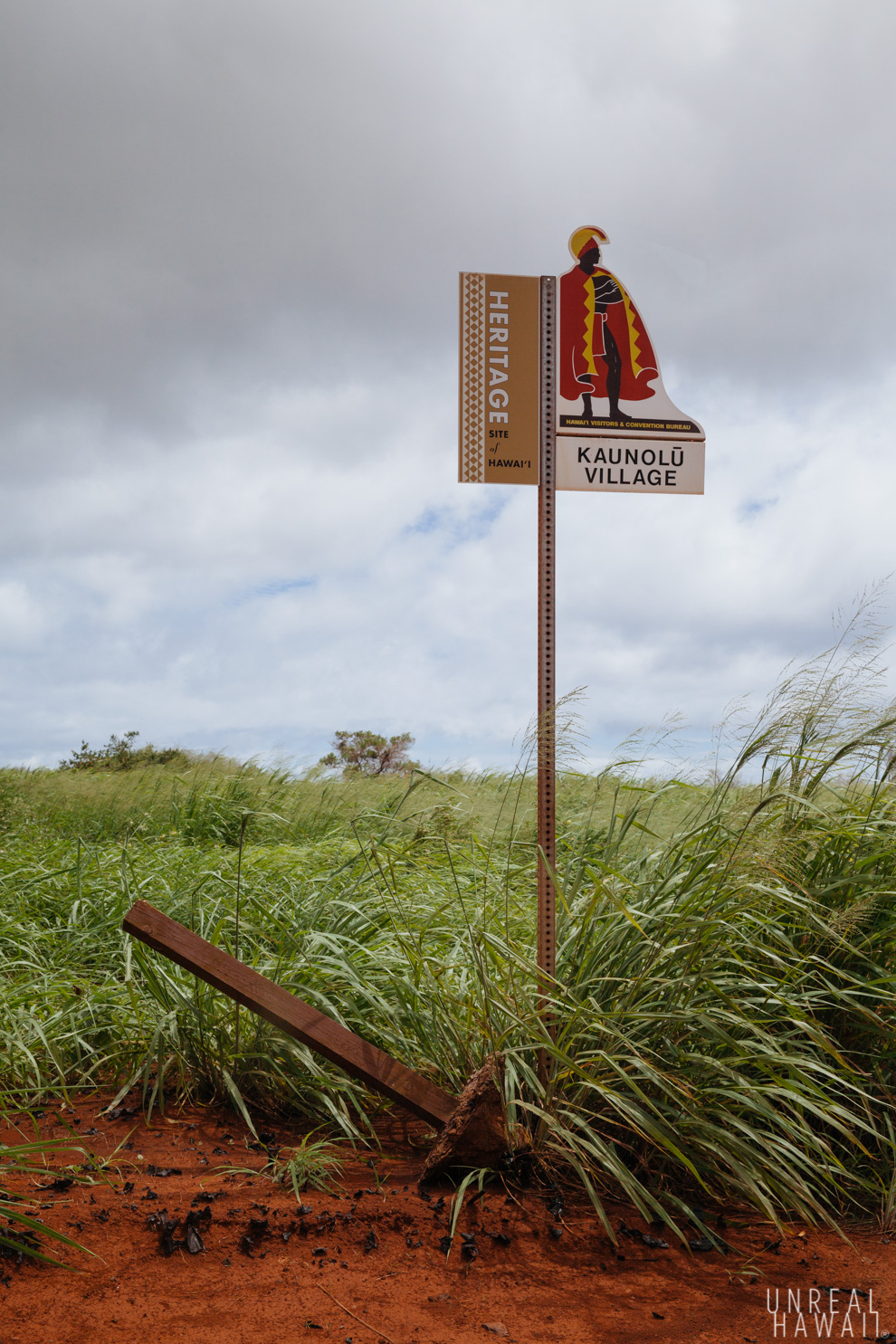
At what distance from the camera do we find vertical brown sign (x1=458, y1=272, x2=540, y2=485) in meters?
3.20

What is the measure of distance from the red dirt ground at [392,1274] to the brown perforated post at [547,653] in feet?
1.67

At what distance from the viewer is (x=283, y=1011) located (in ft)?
8.51

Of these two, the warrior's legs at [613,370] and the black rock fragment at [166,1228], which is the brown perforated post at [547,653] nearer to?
the warrior's legs at [613,370]

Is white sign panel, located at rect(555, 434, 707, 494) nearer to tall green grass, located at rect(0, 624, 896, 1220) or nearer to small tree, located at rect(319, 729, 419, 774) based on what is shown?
tall green grass, located at rect(0, 624, 896, 1220)

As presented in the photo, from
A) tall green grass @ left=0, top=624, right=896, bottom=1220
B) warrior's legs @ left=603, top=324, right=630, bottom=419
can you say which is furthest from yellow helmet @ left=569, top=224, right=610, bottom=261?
tall green grass @ left=0, top=624, right=896, bottom=1220

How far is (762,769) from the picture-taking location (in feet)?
10.2

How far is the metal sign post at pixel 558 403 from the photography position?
320 cm

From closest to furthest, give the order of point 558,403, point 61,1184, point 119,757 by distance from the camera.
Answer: point 61,1184 → point 558,403 → point 119,757

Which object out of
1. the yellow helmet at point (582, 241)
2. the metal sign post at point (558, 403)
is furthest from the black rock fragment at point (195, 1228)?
the yellow helmet at point (582, 241)

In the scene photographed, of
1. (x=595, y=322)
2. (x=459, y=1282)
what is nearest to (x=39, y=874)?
(x=459, y=1282)

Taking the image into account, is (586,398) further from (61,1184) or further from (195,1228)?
(61,1184)

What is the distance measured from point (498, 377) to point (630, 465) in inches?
22.0

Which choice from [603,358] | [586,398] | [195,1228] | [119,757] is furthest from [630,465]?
[119,757]

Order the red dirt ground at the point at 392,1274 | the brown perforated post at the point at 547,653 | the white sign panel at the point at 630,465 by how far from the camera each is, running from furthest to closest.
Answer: the white sign panel at the point at 630,465 → the brown perforated post at the point at 547,653 → the red dirt ground at the point at 392,1274
